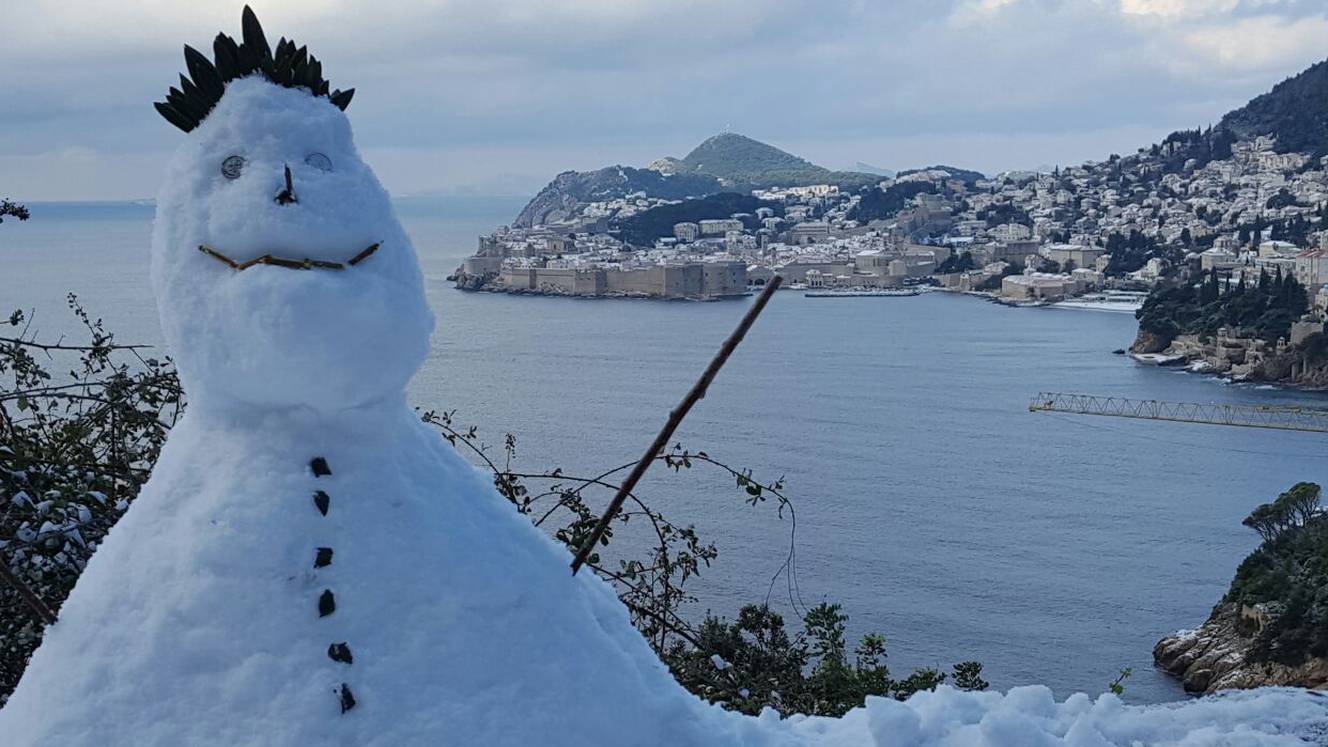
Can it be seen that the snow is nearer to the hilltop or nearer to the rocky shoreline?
the rocky shoreline

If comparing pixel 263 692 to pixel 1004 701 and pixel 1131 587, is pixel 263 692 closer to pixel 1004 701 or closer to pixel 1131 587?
pixel 1004 701

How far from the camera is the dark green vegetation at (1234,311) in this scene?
1127 inches

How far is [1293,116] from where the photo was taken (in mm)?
65875

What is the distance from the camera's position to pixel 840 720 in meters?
1.45

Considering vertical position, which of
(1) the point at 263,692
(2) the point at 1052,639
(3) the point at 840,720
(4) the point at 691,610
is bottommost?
(2) the point at 1052,639

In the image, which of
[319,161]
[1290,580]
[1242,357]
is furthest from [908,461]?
[319,161]

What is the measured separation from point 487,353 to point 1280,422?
15.7 m

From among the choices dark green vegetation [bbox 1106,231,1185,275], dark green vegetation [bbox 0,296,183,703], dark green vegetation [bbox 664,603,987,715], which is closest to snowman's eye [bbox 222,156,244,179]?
dark green vegetation [bbox 0,296,183,703]

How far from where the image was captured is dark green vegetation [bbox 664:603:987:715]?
254cm

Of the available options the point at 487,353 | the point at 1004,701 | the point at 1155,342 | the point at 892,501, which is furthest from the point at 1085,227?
the point at 1004,701

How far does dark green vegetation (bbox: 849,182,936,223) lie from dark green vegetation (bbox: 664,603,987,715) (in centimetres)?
6356

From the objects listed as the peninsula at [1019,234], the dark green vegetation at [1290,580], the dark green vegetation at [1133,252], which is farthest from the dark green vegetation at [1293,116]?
the dark green vegetation at [1290,580]

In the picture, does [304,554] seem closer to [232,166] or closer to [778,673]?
[232,166]

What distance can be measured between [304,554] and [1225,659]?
11.9m
